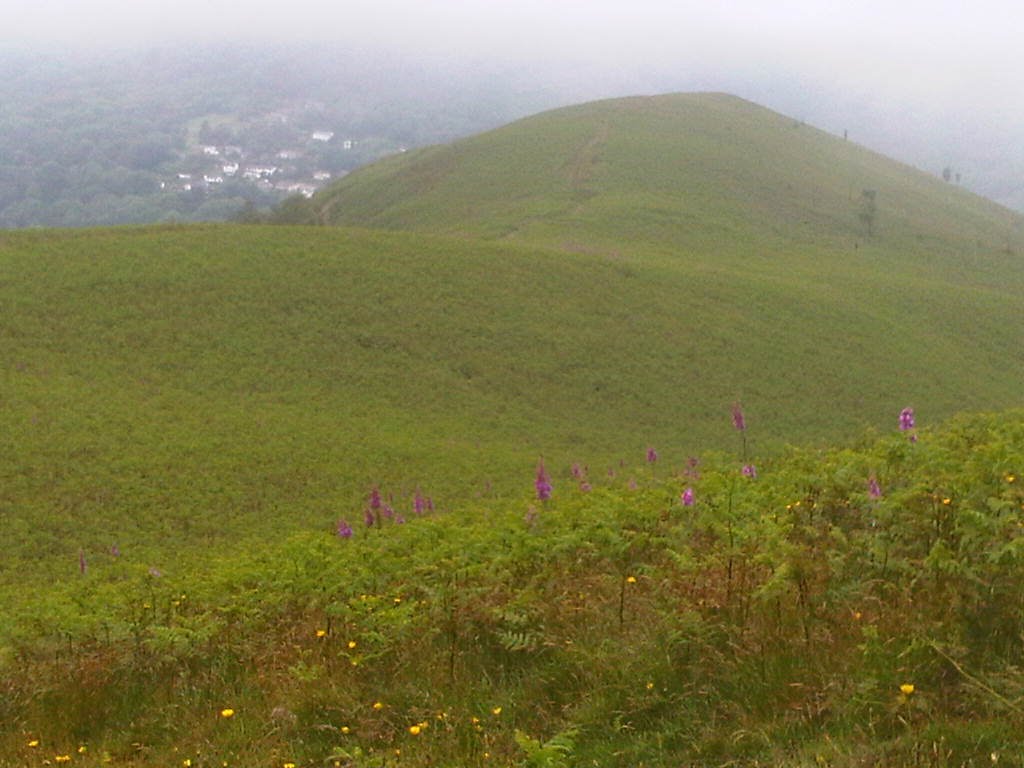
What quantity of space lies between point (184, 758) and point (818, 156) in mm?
129766

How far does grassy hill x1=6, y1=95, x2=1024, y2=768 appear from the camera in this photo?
5.96m

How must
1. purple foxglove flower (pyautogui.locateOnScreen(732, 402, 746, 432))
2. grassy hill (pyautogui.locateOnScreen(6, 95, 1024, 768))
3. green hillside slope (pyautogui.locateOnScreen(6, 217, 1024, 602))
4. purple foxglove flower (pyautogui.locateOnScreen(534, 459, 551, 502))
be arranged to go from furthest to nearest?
green hillside slope (pyautogui.locateOnScreen(6, 217, 1024, 602))
purple foxglove flower (pyautogui.locateOnScreen(534, 459, 551, 502))
purple foxglove flower (pyautogui.locateOnScreen(732, 402, 746, 432))
grassy hill (pyautogui.locateOnScreen(6, 95, 1024, 768))

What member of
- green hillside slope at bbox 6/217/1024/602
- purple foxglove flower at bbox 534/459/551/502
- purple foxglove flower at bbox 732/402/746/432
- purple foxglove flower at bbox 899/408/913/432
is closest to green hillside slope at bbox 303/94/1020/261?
green hillside slope at bbox 6/217/1024/602

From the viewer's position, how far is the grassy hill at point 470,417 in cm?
596

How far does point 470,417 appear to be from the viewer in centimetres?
4309

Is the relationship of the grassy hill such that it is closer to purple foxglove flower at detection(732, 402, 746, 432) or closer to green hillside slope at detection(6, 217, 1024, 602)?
green hillside slope at detection(6, 217, 1024, 602)

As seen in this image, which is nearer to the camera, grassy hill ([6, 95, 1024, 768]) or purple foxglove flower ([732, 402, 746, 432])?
grassy hill ([6, 95, 1024, 768])

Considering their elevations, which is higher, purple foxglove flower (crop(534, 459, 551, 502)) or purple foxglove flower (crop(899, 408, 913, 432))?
purple foxglove flower (crop(899, 408, 913, 432))

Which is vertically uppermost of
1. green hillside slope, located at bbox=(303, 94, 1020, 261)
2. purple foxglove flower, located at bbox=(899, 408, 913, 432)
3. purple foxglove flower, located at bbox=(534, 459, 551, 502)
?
green hillside slope, located at bbox=(303, 94, 1020, 261)

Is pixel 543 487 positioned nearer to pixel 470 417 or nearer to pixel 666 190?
pixel 470 417

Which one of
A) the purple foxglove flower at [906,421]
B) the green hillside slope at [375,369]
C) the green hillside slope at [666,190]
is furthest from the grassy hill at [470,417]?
the green hillside slope at [666,190]

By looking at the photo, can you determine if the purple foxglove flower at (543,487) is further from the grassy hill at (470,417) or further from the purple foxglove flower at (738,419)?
the purple foxglove flower at (738,419)

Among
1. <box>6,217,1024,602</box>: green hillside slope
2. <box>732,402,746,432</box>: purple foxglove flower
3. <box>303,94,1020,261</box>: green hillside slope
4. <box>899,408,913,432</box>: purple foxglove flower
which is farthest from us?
<box>303,94,1020,261</box>: green hillside slope

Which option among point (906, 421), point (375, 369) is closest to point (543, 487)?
point (906, 421)
